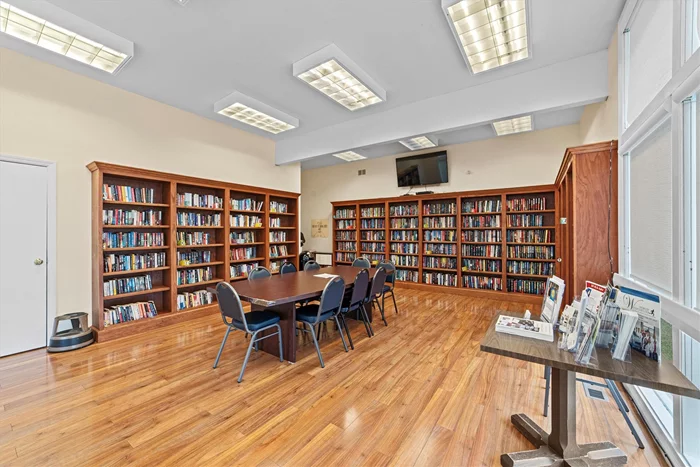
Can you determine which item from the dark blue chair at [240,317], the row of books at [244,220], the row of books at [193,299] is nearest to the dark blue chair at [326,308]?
the dark blue chair at [240,317]

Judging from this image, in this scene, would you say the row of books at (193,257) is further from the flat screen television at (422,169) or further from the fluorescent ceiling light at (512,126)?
the fluorescent ceiling light at (512,126)

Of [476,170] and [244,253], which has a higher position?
[476,170]

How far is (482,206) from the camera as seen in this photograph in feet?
18.8

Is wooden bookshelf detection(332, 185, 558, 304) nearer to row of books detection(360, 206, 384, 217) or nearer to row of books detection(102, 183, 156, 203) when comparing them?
row of books detection(360, 206, 384, 217)

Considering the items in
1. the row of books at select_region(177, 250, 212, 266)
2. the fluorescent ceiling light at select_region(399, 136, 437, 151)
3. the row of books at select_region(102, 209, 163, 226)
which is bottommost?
the row of books at select_region(177, 250, 212, 266)

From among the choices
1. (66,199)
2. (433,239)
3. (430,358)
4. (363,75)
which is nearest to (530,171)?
(433,239)

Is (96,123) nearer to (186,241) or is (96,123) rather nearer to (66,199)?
(66,199)

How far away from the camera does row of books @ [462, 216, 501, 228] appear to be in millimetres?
5643

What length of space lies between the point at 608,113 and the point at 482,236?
301 centimetres

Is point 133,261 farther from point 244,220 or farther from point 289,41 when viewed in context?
point 289,41

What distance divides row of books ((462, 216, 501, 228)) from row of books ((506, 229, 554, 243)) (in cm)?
30

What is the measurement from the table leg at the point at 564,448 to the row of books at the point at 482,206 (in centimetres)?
450

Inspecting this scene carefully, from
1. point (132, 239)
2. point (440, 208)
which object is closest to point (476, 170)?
point (440, 208)

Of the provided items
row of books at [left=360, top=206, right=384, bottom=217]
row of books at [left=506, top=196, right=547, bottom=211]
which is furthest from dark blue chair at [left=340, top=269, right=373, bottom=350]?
row of books at [left=360, top=206, right=384, bottom=217]
